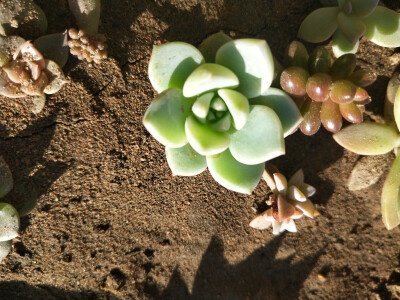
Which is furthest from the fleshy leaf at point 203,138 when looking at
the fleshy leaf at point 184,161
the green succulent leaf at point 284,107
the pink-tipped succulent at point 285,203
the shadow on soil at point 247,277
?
the shadow on soil at point 247,277

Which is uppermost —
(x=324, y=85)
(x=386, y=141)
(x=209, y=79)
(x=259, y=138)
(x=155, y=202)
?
(x=209, y=79)

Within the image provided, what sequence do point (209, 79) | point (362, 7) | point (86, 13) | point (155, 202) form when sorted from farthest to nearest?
point (155, 202)
point (362, 7)
point (86, 13)
point (209, 79)

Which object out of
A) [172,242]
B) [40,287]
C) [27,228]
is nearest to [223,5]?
[172,242]

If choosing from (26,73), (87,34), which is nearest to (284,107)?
(87,34)

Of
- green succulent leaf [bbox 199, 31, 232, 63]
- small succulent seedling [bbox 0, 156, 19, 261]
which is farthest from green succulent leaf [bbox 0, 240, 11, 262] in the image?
green succulent leaf [bbox 199, 31, 232, 63]

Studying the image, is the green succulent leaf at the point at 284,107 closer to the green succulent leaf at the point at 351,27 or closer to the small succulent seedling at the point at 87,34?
the green succulent leaf at the point at 351,27

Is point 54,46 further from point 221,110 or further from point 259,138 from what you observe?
point 259,138
